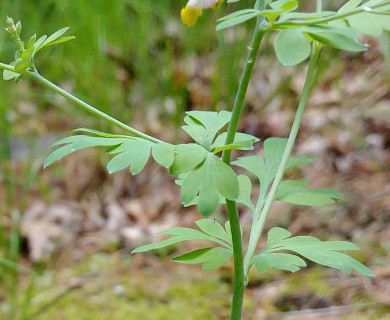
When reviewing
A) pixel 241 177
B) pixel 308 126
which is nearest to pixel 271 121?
pixel 308 126

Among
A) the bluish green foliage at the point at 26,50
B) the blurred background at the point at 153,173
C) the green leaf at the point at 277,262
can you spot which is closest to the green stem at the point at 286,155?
the green leaf at the point at 277,262

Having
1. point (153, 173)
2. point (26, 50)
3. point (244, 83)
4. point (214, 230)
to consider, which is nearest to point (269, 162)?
point (214, 230)

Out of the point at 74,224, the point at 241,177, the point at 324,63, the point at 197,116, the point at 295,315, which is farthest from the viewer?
the point at 74,224

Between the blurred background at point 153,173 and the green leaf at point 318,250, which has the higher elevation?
the blurred background at point 153,173

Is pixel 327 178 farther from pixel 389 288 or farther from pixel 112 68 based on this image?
pixel 112 68

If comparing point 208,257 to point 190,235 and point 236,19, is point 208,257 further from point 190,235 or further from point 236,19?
point 236,19

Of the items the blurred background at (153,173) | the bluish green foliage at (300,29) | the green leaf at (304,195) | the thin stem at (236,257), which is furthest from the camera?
the blurred background at (153,173)

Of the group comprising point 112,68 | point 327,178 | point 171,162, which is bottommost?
point 171,162

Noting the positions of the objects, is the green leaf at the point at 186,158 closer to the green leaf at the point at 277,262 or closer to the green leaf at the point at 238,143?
the green leaf at the point at 238,143
